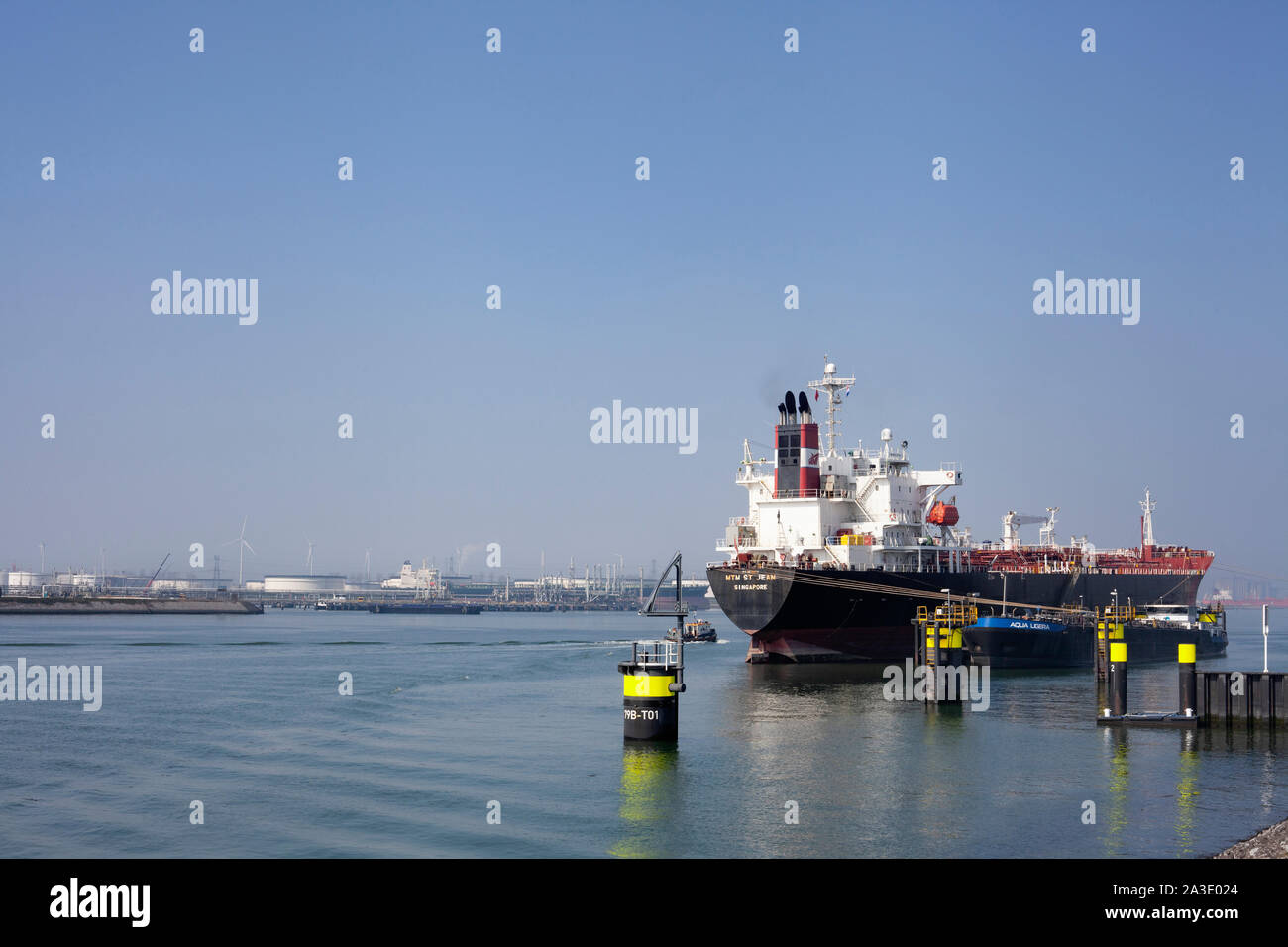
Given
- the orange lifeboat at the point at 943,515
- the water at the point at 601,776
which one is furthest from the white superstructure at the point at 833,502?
the water at the point at 601,776

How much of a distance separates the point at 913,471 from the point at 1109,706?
95.9 ft

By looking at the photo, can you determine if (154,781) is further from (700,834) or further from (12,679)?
(12,679)

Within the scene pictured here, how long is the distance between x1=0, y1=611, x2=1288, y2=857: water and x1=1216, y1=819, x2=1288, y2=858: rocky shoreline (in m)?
1.08

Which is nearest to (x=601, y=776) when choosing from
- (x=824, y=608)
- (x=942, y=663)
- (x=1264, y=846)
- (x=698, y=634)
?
(x=1264, y=846)

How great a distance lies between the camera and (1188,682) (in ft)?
116

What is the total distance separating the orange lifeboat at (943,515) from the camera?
214ft

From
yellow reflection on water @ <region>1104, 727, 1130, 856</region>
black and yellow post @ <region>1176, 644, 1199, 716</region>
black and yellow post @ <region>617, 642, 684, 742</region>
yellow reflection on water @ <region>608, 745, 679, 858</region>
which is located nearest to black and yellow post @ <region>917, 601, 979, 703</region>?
yellow reflection on water @ <region>1104, 727, 1130, 856</region>

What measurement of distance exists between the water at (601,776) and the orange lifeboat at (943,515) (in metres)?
16.7

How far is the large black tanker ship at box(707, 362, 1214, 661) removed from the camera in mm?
56562

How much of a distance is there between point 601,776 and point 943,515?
4137 cm

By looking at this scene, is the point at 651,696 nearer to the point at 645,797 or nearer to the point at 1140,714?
the point at 645,797

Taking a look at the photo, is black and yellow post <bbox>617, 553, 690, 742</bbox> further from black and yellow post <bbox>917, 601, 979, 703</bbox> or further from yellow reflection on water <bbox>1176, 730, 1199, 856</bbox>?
black and yellow post <bbox>917, 601, 979, 703</bbox>

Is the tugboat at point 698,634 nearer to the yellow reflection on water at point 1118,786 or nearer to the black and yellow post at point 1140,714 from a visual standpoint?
the black and yellow post at point 1140,714
